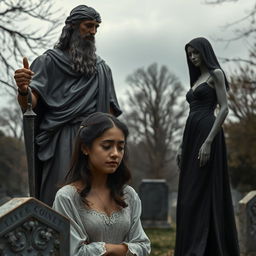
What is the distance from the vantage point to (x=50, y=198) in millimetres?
6176

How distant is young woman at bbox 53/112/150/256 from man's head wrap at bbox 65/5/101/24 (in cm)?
219

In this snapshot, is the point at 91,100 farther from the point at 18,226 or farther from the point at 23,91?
the point at 18,226

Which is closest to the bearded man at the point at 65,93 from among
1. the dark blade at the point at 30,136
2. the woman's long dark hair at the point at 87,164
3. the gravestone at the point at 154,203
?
the dark blade at the point at 30,136

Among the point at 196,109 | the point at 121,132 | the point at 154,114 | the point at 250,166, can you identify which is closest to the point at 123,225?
the point at 121,132

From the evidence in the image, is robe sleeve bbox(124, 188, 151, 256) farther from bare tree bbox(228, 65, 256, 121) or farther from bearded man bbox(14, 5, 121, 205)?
bare tree bbox(228, 65, 256, 121)

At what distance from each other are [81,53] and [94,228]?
2649 millimetres

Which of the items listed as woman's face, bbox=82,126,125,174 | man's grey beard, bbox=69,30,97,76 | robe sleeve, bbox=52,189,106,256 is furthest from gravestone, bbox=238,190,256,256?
robe sleeve, bbox=52,189,106,256

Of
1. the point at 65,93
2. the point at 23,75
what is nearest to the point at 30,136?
the point at 23,75

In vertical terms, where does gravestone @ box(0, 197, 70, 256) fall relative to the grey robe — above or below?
below

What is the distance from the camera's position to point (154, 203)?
886 inches

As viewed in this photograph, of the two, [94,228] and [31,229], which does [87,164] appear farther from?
[31,229]

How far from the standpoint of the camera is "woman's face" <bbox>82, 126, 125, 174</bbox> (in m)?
3.97

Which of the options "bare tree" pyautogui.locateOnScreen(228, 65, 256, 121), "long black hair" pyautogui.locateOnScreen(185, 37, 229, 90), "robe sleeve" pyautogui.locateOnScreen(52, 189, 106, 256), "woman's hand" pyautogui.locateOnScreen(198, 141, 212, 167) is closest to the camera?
"robe sleeve" pyautogui.locateOnScreen(52, 189, 106, 256)

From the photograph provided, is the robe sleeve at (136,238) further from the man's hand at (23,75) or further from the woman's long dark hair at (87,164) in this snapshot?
the man's hand at (23,75)
